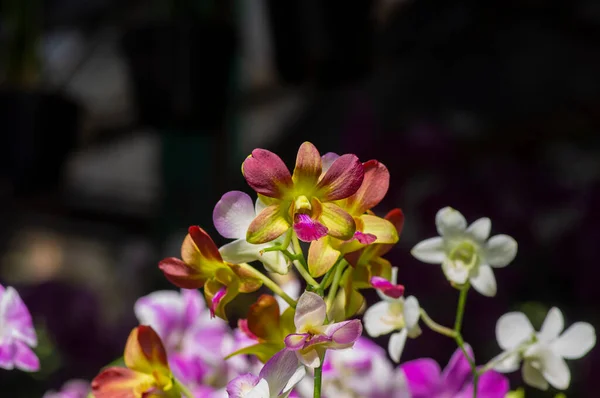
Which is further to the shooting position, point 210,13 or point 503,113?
point 503,113

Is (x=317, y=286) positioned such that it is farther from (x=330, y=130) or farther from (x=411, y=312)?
(x=330, y=130)

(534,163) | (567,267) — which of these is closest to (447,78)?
(534,163)

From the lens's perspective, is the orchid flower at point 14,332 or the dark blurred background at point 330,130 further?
the dark blurred background at point 330,130

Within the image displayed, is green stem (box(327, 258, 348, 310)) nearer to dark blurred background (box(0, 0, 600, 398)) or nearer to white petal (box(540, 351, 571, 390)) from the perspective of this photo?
white petal (box(540, 351, 571, 390))

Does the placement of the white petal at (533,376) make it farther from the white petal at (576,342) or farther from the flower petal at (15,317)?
the flower petal at (15,317)

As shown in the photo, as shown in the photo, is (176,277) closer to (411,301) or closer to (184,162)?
(411,301)

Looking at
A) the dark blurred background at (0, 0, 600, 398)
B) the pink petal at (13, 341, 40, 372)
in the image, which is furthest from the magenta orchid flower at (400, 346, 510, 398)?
the dark blurred background at (0, 0, 600, 398)

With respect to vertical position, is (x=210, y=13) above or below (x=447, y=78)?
above

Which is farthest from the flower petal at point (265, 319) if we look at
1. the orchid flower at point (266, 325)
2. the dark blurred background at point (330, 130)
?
the dark blurred background at point (330, 130)
